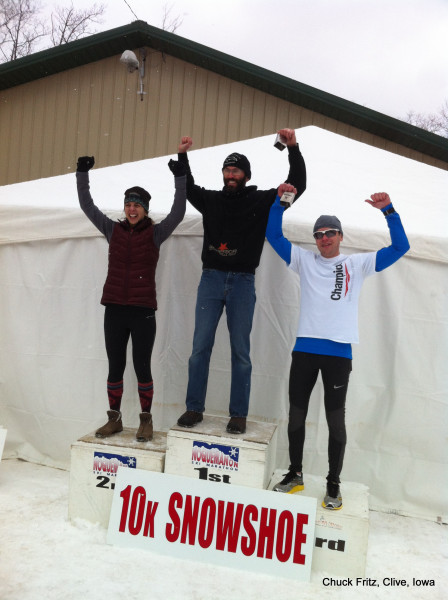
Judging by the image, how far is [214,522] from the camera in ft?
8.11

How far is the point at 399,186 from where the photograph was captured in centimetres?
369

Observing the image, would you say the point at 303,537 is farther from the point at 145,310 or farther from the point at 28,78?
the point at 28,78

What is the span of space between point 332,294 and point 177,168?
3.59 ft

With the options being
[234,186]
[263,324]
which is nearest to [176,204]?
[234,186]

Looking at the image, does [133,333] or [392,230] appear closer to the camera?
[392,230]

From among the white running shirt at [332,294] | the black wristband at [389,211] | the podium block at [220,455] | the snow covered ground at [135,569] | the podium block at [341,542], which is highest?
the black wristband at [389,211]

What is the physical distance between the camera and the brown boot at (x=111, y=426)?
9.39 feet

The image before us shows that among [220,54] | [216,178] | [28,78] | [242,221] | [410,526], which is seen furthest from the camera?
[28,78]

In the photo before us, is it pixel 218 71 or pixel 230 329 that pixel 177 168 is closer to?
pixel 230 329

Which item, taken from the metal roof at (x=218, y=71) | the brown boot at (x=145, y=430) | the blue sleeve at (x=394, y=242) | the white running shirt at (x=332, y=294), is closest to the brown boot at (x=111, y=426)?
the brown boot at (x=145, y=430)

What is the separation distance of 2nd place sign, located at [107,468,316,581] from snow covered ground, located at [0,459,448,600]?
6 centimetres

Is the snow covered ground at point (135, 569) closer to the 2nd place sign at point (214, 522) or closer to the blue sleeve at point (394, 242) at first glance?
the 2nd place sign at point (214, 522)

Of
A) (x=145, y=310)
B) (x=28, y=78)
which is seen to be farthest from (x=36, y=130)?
(x=145, y=310)

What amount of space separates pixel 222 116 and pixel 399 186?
2408mm
